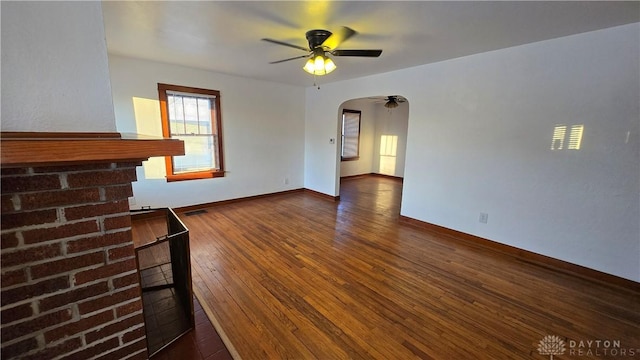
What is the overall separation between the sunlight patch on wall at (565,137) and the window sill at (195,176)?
16.0 feet

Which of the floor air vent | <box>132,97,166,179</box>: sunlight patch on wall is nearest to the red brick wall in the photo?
<box>132,97,166,179</box>: sunlight patch on wall

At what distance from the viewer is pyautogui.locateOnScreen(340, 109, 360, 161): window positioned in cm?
754

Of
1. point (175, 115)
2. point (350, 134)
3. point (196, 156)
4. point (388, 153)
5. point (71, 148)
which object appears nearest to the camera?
point (71, 148)

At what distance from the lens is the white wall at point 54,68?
37.8 inches

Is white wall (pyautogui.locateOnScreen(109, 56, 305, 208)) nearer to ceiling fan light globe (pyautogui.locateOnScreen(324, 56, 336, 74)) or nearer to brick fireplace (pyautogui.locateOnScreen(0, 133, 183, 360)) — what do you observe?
ceiling fan light globe (pyautogui.locateOnScreen(324, 56, 336, 74))

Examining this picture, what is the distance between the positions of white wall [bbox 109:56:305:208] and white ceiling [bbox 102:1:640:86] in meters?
0.53

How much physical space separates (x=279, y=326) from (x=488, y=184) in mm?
3018

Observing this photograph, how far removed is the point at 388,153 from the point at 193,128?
228 inches

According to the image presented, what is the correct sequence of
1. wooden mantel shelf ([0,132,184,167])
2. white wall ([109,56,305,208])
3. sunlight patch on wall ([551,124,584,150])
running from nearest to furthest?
wooden mantel shelf ([0,132,184,167]) < sunlight patch on wall ([551,124,584,150]) < white wall ([109,56,305,208])

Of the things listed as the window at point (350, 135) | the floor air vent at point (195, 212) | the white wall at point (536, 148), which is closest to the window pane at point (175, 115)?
the floor air vent at point (195, 212)

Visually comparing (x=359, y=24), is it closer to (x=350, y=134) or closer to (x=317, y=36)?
(x=317, y=36)

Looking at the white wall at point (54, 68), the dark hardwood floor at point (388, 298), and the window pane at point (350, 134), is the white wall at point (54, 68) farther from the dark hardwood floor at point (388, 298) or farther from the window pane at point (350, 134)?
the window pane at point (350, 134)

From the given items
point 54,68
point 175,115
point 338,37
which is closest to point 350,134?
point 175,115

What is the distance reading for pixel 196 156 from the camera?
453 cm
